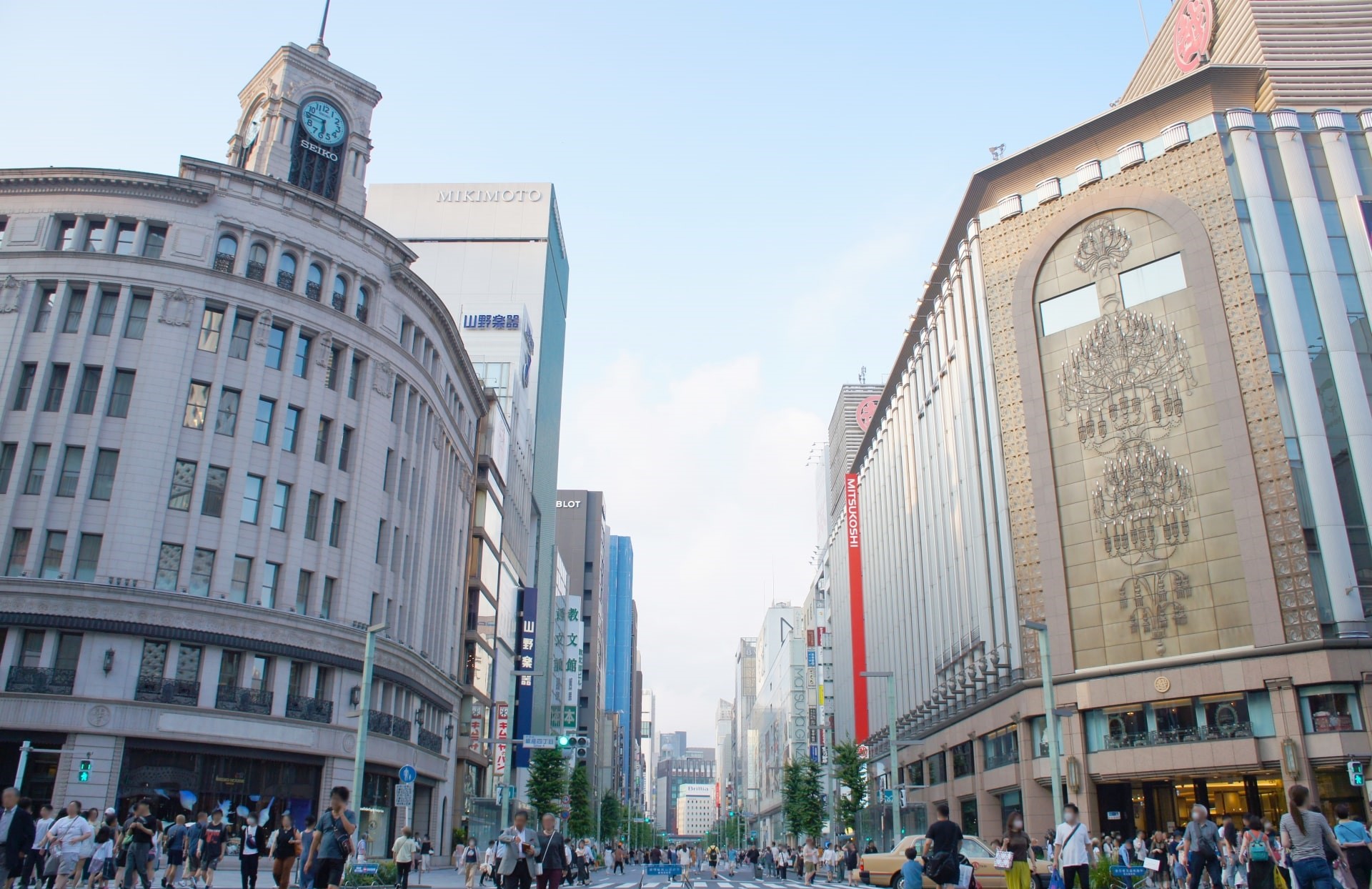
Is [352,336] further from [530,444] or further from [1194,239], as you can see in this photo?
[530,444]

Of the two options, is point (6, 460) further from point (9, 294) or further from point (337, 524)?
point (337, 524)

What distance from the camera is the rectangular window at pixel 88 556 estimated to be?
33.7 meters

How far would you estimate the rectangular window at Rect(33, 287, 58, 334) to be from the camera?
36.6 metres

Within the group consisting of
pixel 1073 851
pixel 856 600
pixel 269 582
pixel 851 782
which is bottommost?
pixel 1073 851

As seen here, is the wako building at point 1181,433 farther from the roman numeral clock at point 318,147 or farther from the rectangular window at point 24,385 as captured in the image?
the rectangular window at point 24,385

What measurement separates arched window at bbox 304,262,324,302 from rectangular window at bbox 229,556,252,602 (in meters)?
11.3

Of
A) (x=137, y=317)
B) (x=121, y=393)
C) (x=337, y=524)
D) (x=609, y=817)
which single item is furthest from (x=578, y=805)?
(x=137, y=317)

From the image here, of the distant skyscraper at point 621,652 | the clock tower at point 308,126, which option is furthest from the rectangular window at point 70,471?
the distant skyscraper at point 621,652

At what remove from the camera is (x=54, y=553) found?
3384cm

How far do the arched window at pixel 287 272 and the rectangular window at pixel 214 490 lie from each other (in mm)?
8267

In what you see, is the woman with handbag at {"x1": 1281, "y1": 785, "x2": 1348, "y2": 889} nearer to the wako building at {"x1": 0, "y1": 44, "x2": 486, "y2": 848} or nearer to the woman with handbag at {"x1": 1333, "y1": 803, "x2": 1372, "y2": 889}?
the woman with handbag at {"x1": 1333, "y1": 803, "x2": 1372, "y2": 889}

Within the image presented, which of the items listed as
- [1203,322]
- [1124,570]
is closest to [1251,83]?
[1203,322]

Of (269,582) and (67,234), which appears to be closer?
(269,582)

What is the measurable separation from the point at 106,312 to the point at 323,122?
15.1 m
